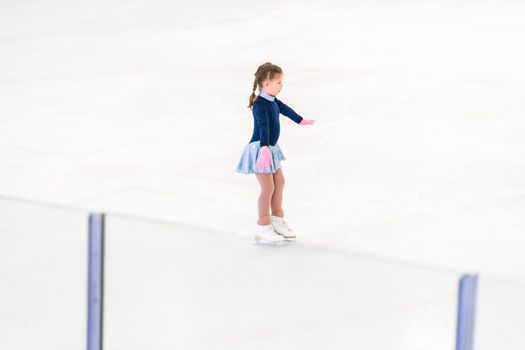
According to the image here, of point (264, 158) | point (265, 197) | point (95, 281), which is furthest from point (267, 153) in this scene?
point (95, 281)

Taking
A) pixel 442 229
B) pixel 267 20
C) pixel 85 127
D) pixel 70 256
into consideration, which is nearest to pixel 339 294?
pixel 70 256

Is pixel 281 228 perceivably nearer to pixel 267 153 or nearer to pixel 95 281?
pixel 267 153

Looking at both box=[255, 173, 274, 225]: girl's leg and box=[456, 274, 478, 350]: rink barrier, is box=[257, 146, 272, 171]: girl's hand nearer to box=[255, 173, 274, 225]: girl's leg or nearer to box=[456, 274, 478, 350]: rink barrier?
box=[255, 173, 274, 225]: girl's leg

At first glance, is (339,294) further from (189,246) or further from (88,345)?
(88,345)

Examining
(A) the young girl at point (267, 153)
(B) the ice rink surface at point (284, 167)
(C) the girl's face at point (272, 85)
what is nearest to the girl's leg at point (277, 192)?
(A) the young girl at point (267, 153)

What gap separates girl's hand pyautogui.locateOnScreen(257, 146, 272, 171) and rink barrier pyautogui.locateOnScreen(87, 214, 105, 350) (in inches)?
84.8

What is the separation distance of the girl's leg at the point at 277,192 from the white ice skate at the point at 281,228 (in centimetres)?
3

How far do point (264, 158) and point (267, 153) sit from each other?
0.03 metres

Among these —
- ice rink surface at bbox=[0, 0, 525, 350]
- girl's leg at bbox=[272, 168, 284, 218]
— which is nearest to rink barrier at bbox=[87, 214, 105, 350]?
ice rink surface at bbox=[0, 0, 525, 350]

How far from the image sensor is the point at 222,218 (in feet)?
21.0

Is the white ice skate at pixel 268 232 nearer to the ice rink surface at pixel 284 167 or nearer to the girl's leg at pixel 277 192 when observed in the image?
the girl's leg at pixel 277 192

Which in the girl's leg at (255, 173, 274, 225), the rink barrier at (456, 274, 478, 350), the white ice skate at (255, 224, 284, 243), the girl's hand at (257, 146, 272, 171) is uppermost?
the girl's hand at (257, 146, 272, 171)

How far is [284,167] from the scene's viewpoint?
7.45 metres

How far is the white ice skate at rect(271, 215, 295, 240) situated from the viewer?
5.65m
